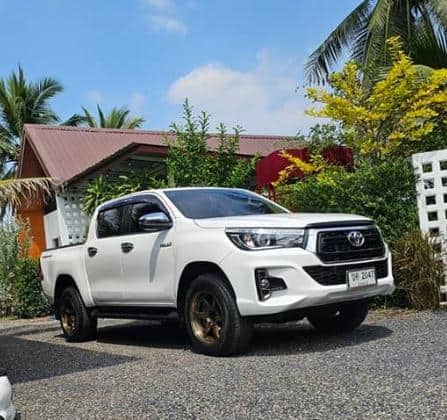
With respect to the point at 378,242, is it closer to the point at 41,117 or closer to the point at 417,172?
the point at 417,172

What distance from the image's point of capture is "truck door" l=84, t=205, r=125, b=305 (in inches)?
305

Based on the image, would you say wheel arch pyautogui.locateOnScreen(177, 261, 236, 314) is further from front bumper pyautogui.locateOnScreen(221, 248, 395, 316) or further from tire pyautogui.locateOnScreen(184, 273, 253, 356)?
front bumper pyautogui.locateOnScreen(221, 248, 395, 316)

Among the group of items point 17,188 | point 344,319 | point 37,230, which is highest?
point 17,188

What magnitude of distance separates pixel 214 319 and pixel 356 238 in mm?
1623

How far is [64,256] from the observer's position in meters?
8.83

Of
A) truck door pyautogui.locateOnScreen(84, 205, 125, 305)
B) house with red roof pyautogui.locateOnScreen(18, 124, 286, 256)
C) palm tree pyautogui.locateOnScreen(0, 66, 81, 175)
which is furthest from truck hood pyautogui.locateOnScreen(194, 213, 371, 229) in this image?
palm tree pyautogui.locateOnScreen(0, 66, 81, 175)

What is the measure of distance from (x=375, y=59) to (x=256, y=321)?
531 inches

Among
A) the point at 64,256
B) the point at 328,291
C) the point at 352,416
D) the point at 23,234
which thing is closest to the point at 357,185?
the point at 328,291

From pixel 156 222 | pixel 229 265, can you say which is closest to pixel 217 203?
pixel 156 222

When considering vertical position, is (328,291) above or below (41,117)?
below

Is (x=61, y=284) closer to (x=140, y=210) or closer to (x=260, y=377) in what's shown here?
(x=140, y=210)

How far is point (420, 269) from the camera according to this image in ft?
27.1

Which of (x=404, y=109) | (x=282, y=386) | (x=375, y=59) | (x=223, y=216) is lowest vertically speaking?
(x=282, y=386)

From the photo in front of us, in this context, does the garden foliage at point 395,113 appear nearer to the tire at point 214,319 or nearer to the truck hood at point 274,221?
the truck hood at point 274,221
